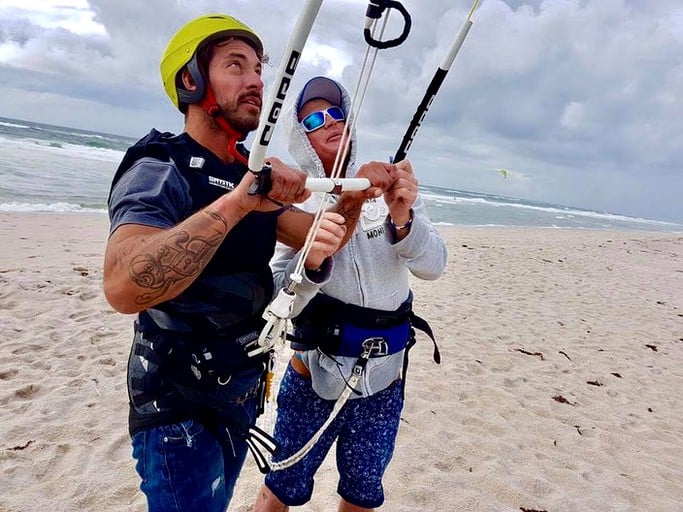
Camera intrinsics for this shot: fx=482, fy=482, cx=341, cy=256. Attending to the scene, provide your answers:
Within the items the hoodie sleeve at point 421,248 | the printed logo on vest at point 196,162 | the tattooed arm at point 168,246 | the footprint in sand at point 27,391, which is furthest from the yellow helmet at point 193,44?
the footprint in sand at point 27,391

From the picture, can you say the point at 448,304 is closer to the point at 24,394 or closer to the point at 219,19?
the point at 24,394

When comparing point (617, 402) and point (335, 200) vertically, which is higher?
point (335, 200)

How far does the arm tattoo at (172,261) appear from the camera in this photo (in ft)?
4.50

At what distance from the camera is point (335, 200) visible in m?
2.14

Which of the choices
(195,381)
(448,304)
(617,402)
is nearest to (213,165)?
(195,381)

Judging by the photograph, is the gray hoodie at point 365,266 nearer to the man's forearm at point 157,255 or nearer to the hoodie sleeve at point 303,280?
the hoodie sleeve at point 303,280

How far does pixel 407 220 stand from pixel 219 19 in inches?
43.2

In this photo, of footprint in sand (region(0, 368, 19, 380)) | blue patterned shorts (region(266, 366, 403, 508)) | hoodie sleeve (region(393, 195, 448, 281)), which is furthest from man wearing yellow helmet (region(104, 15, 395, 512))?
footprint in sand (region(0, 368, 19, 380))

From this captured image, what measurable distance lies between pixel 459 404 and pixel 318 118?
3718 millimetres

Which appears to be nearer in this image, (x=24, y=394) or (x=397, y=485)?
(x=397, y=485)

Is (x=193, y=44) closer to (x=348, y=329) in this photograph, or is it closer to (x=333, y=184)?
(x=333, y=184)

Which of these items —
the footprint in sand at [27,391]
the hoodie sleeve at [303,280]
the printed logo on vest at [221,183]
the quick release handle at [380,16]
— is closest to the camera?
the quick release handle at [380,16]

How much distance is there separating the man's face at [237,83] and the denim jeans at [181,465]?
1.13 metres

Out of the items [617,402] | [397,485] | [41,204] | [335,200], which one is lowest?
[41,204]
